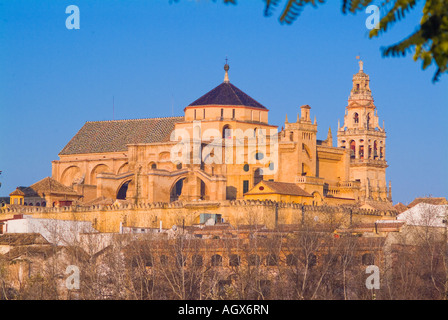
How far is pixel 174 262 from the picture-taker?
33531 mm

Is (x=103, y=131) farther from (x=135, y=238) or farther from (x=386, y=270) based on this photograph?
(x=386, y=270)

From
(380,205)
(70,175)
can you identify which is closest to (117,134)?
(70,175)

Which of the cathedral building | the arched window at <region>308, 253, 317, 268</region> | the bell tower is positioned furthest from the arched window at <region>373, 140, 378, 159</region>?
the arched window at <region>308, 253, 317, 268</region>

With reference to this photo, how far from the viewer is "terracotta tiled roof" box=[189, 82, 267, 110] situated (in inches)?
2435

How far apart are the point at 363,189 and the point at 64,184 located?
70.0ft

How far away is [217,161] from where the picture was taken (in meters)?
58.5

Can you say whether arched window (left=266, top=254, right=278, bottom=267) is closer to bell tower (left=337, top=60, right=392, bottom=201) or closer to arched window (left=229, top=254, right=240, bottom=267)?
arched window (left=229, top=254, right=240, bottom=267)

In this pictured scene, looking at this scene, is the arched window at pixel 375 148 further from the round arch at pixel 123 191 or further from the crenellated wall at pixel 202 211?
the round arch at pixel 123 191

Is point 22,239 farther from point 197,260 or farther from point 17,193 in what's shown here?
point 17,193

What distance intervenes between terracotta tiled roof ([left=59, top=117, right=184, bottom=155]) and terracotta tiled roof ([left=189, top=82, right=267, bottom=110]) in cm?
264

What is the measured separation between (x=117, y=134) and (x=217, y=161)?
37.0 ft

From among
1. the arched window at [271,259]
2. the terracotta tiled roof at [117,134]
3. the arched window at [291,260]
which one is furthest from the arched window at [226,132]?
the arched window at [291,260]

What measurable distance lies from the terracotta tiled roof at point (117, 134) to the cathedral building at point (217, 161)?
8cm
